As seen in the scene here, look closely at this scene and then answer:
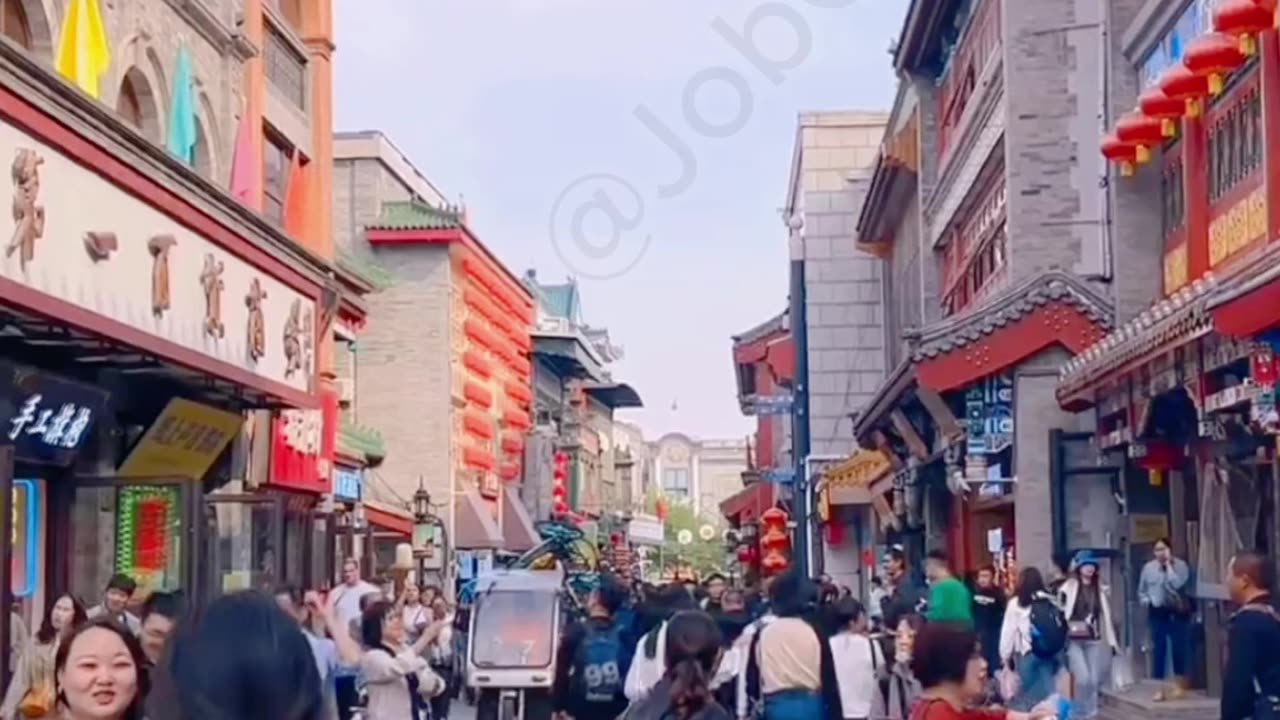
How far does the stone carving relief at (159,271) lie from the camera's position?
58.3 feet

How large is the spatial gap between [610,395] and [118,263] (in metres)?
81.9

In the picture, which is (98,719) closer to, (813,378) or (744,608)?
(744,608)

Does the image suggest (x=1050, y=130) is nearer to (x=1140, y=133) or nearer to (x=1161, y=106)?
(x=1140, y=133)

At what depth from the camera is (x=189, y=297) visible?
1892 centimetres

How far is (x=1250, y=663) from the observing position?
9.28 meters

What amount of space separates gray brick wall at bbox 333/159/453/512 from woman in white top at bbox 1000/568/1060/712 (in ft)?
124

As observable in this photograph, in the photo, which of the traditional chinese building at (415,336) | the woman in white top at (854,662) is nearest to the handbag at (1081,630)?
the woman in white top at (854,662)

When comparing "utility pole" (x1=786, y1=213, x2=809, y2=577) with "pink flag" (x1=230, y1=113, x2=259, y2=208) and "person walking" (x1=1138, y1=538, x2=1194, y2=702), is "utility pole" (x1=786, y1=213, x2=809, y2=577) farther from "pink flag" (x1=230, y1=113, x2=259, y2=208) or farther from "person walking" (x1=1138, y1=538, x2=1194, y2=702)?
"person walking" (x1=1138, y1=538, x2=1194, y2=702)

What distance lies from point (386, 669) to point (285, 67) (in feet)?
60.9

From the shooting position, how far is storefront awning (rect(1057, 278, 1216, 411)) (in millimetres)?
15742

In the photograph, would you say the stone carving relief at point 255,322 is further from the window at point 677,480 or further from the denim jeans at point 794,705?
the window at point 677,480

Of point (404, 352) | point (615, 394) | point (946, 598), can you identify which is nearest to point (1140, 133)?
point (946, 598)

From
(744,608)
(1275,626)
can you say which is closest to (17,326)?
(744,608)

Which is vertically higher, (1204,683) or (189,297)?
(189,297)
